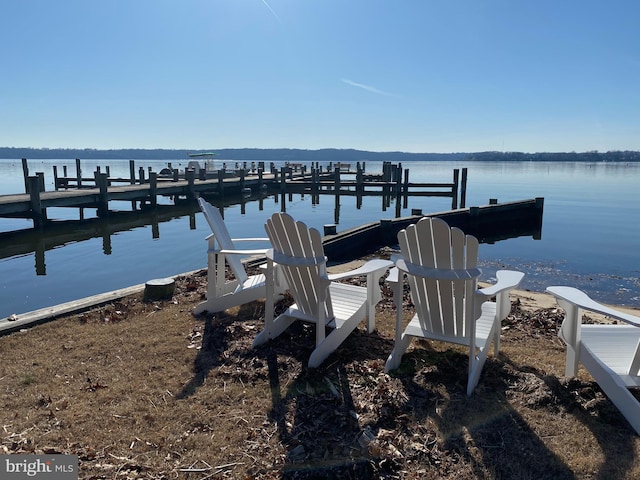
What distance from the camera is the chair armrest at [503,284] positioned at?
3.00 meters

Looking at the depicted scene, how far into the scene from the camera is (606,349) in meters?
3.03

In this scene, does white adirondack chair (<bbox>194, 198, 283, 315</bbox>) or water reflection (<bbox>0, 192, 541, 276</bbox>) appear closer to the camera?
white adirondack chair (<bbox>194, 198, 283, 315</bbox>)

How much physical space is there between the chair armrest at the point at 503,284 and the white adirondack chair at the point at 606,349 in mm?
265

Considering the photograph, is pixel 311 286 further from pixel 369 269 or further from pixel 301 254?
pixel 369 269

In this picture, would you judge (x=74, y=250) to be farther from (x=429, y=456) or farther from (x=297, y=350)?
(x=429, y=456)

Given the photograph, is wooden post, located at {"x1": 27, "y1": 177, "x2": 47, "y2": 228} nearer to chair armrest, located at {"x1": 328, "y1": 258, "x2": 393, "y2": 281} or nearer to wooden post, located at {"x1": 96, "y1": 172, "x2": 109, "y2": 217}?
wooden post, located at {"x1": 96, "y1": 172, "x2": 109, "y2": 217}

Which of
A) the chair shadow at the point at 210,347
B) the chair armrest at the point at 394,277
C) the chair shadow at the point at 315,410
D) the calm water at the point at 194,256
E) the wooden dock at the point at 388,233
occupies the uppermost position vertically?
the chair armrest at the point at 394,277

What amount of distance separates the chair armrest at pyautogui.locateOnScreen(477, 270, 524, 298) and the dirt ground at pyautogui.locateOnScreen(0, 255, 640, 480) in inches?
23.1

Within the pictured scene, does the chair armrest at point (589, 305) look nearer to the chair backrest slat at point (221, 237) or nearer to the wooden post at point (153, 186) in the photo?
the chair backrest slat at point (221, 237)

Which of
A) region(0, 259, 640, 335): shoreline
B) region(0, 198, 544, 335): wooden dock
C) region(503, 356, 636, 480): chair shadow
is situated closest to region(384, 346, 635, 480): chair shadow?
region(503, 356, 636, 480): chair shadow

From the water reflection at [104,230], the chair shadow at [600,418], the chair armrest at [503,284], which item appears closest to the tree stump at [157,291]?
the chair armrest at [503,284]

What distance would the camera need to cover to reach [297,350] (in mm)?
3691

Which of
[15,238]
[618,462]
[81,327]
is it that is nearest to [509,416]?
[618,462]

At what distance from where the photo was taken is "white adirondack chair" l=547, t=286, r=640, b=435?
2.65 metres
